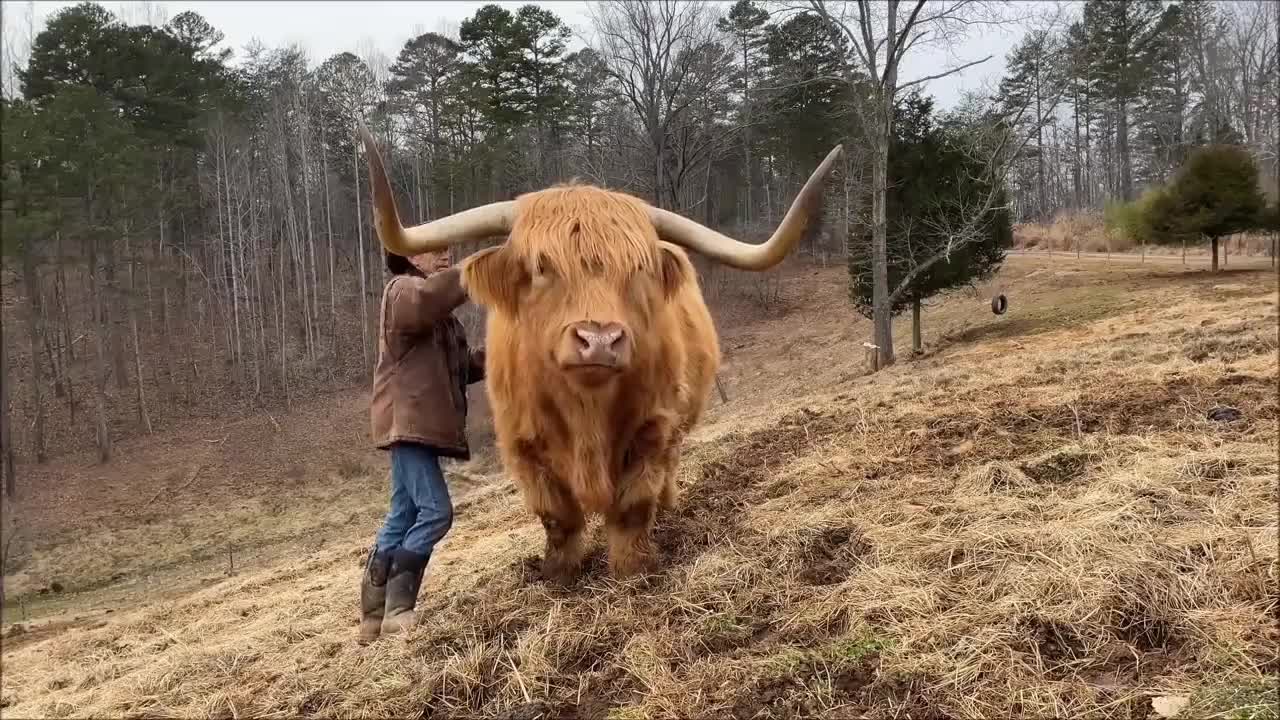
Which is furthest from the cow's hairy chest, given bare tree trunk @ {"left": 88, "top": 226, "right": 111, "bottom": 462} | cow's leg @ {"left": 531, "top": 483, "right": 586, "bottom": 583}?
bare tree trunk @ {"left": 88, "top": 226, "right": 111, "bottom": 462}

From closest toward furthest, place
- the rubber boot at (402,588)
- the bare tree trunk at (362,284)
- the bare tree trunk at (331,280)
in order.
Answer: the rubber boot at (402,588) → the bare tree trunk at (362,284) → the bare tree trunk at (331,280)

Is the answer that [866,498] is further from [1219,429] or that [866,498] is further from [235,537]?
[235,537]

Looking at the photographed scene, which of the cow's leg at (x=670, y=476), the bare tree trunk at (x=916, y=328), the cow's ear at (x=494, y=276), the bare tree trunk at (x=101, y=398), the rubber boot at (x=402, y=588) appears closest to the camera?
the cow's ear at (x=494, y=276)

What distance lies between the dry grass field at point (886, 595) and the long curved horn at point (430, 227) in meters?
1.85

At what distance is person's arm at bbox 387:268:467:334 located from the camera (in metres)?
3.62

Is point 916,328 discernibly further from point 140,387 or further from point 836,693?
point 140,387

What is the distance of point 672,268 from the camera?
12.2ft

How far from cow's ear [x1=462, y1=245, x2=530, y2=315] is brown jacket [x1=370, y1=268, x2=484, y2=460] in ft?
0.45

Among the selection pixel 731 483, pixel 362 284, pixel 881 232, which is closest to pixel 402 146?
pixel 362 284

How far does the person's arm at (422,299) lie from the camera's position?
3.62 meters

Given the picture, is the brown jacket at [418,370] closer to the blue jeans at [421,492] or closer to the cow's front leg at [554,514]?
the blue jeans at [421,492]

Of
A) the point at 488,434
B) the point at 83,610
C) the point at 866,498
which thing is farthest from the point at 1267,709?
the point at 83,610

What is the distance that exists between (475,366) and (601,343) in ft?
A: 5.47

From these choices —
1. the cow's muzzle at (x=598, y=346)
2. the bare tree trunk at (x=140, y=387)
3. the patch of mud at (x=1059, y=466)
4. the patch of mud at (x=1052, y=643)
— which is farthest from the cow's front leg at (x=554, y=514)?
the bare tree trunk at (x=140, y=387)
